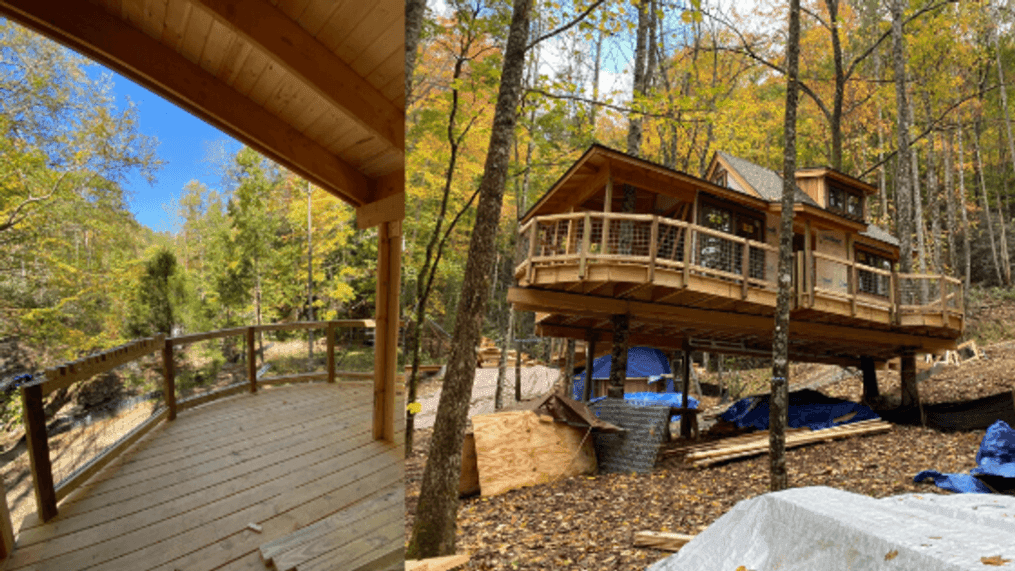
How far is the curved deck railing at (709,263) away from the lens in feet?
27.0

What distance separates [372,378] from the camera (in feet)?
2.89

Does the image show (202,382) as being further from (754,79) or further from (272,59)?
(754,79)

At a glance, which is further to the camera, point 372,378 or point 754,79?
point 754,79

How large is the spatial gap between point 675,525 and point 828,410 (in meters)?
7.22

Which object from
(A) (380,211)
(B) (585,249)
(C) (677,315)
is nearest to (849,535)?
(A) (380,211)

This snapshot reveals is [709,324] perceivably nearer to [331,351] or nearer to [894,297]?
[894,297]

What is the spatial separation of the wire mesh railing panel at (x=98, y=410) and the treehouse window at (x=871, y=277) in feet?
51.0

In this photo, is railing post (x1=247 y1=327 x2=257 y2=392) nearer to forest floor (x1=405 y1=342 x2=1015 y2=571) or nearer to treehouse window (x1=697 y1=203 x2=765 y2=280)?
forest floor (x1=405 y1=342 x2=1015 y2=571)

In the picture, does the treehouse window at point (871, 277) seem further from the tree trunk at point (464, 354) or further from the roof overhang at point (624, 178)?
the tree trunk at point (464, 354)

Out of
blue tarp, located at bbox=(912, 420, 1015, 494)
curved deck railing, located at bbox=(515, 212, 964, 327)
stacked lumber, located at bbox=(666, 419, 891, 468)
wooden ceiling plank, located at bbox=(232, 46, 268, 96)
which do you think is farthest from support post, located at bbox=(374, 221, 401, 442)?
stacked lumber, located at bbox=(666, 419, 891, 468)

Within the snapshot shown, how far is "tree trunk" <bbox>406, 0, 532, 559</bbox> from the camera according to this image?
4418 millimetres

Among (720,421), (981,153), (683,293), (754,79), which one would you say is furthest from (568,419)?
(981,153)

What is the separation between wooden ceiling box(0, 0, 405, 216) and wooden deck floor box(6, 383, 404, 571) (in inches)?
12.6

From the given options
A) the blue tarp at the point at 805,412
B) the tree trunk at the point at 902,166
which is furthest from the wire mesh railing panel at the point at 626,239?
the tree trunk at the point at 902,166
